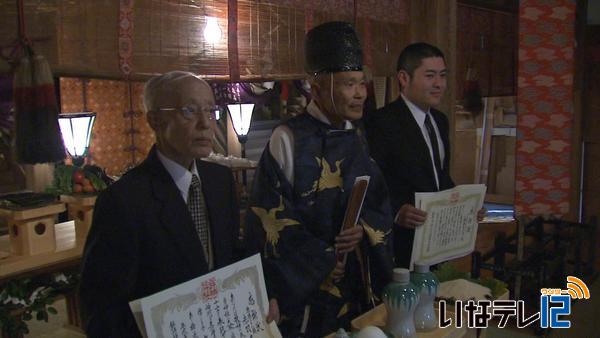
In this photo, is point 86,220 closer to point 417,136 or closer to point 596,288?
point 417,136

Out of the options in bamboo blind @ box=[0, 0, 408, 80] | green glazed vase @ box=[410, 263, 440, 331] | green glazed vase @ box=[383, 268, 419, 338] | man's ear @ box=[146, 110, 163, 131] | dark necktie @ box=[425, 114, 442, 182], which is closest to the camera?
man's ear @ box=[146, 110, 163, 131]

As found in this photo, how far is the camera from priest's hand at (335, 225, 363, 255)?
250 cm

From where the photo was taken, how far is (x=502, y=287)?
2.75 m

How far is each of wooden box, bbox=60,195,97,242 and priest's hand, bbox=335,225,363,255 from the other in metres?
2.03

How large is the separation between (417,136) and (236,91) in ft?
15.3

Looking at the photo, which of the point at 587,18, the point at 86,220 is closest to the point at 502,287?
the point at 86,220

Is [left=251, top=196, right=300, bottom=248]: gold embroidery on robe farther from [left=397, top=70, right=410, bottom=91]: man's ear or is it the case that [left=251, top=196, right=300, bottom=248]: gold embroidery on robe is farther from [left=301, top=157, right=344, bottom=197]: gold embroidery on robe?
[left=397, top=70, right=410, bottom=91]: man's ear

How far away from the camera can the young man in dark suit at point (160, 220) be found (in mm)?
1758

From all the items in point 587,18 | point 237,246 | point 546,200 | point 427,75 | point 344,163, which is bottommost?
point 546,200

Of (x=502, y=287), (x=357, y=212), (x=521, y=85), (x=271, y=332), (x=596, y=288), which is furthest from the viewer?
(x=596, y=288)

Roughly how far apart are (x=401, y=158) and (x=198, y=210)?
1.69 metres

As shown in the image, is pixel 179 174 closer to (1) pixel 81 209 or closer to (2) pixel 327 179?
(2) pixel 327 179

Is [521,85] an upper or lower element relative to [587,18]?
lower

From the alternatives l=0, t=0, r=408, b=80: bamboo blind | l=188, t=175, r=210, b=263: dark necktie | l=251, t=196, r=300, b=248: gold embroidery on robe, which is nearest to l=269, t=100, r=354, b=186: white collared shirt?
l=251, t=196, r=300, b=248: gold embroidery on robe
